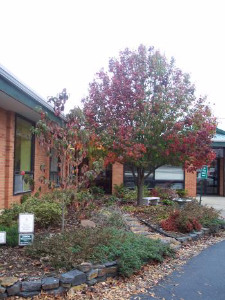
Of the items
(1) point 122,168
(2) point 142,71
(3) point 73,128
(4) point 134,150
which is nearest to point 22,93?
(3) point 73,128

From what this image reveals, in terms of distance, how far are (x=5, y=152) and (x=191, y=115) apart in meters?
5.57

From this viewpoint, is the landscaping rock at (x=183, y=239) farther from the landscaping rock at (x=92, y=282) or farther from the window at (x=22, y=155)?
the window at (x=22, y=155)

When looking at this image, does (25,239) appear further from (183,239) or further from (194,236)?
(194,236)

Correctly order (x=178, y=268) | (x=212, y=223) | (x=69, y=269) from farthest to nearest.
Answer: (x=212, y=223), (x=178, y=268), (x=69, y=269)

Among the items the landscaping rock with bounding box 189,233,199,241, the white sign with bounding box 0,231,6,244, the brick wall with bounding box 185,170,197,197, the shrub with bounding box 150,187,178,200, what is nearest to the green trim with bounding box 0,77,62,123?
the white sign with bounding box 0,231,6,244

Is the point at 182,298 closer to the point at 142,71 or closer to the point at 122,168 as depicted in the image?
the point at 142,71

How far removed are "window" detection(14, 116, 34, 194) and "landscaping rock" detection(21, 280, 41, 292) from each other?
17.8 feet

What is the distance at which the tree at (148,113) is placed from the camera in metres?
9.57

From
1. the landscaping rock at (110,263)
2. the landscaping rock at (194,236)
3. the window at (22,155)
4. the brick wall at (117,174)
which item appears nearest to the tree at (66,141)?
the landscaping rock at (110,263)

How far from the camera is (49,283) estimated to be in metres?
4.05

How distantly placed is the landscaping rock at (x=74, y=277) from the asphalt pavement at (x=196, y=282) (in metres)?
0.70

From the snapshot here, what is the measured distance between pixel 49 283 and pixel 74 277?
343 millimetres

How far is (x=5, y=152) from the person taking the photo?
8.95 metres

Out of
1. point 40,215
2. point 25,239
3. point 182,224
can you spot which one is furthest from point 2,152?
point 182,224
